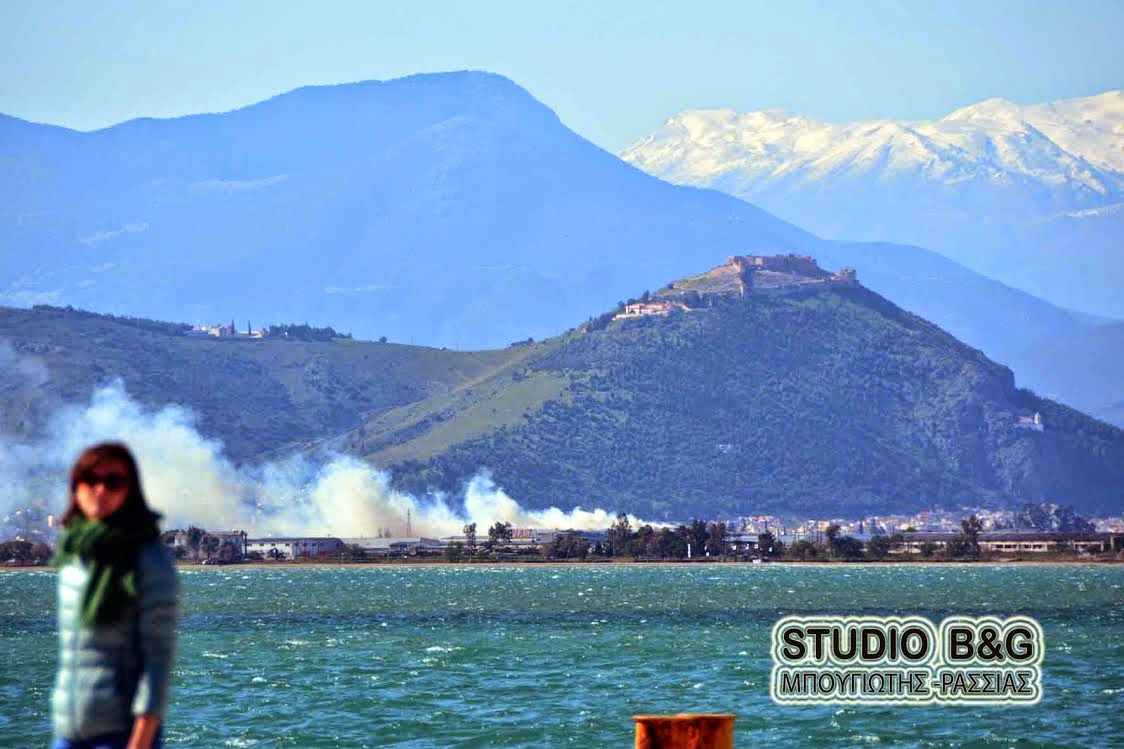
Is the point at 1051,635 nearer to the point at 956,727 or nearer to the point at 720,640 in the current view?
the point at 720,640

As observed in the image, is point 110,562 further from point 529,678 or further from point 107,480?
point 529,678

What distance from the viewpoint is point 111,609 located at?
1670 centimetres

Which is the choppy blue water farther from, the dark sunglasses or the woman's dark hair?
the dark sunglasses

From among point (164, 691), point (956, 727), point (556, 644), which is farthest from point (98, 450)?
point (556, 644)

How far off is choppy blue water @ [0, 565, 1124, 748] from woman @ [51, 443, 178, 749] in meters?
39.6

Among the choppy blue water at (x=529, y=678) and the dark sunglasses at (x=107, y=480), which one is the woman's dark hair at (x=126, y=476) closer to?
the dark sunglasses at (x=107, y=480)

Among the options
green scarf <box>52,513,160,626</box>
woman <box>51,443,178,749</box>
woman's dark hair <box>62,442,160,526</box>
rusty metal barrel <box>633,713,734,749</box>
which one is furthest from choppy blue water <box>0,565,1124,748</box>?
green scarf <box>52,513,160,626</box>

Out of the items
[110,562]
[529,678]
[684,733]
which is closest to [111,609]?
[110,562]

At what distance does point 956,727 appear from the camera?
59.6 meters

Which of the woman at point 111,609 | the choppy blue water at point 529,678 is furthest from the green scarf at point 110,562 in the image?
the choppy blue water at point 529,678

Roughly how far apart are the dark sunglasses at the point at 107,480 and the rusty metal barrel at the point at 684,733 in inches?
184

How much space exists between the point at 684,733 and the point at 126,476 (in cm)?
503

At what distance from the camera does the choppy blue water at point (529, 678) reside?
59.2 metres

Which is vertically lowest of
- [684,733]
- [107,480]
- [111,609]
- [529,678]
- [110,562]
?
[529,678]
